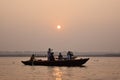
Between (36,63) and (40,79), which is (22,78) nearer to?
(40,79)

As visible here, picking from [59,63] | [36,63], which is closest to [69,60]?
[59,63]

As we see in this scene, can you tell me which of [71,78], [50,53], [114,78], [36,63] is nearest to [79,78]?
[71,78]

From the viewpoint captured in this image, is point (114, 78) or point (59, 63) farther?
point (59, 63)

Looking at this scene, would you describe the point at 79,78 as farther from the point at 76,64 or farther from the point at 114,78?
the point at 76,64

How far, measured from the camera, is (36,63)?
196 ft

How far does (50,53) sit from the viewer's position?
54594mm

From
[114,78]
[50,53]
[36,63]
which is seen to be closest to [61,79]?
[114,78]

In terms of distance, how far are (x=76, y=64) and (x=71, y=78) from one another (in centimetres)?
1620

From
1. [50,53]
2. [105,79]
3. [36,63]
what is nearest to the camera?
[105,79]

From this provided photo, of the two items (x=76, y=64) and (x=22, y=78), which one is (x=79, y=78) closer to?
(x=22, y=78)

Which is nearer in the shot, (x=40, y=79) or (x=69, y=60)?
(x=40, y=79)

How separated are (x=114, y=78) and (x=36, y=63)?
2093 centimetres

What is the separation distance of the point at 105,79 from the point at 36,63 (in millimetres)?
21821

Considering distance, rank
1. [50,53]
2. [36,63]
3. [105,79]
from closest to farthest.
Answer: [105,79], [50,53], [36,63]
